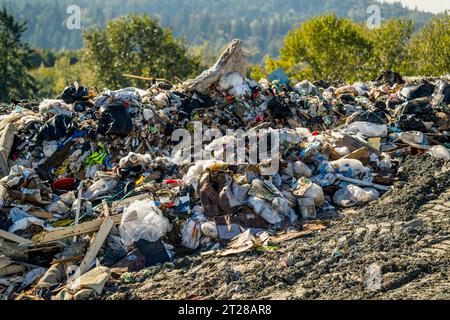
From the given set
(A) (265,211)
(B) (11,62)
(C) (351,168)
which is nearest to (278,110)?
(C) (351,168)

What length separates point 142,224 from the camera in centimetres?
558

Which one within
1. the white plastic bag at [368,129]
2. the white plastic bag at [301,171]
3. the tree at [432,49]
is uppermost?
the tree at [432,49]

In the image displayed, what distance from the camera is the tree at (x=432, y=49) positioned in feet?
75.8

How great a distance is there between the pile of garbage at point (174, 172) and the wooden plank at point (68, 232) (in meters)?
0.01

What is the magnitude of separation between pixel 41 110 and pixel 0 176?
151 centimetres

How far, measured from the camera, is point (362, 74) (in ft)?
83.7

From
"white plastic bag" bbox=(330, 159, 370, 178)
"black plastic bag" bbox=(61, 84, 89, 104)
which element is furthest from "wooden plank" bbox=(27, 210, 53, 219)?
"white plastic bag" bbox=(330, 159, 370, 178)

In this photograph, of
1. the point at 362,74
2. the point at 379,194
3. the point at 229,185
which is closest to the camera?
the point at 229,185

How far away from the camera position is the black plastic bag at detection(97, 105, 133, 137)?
301 inches

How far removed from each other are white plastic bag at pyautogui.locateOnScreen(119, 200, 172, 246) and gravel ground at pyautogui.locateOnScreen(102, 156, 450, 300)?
0.45m

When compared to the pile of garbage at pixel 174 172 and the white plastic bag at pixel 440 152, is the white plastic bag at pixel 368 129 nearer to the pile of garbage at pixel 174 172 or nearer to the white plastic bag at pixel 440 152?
the pile of garbage at pixel 174 172

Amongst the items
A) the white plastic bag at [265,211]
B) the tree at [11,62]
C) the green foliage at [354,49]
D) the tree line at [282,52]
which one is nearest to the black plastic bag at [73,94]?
the white plastic bag at [265,211]

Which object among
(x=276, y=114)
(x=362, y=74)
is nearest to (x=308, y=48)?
(x=362, y=74)
